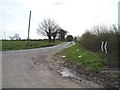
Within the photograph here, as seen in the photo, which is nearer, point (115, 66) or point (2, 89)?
point (2, 89)

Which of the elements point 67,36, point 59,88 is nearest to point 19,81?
point 59,88

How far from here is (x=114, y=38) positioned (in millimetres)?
15719

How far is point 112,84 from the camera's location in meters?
9.67

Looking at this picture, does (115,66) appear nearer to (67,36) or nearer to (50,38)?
(50,38)

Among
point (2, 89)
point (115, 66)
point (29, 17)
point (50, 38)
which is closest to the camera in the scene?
point (2, 89)

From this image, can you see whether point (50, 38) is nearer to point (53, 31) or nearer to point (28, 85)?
point (53, 31)

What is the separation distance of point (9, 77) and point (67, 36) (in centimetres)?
11621

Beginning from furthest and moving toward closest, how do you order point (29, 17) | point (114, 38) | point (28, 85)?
point (29, 17) → point (114, 38) → point (28, 85)

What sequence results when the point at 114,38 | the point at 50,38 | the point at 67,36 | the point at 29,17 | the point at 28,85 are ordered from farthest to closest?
the point at 67,36
the point at 50,38
the point at 29,17
the point at 114,38
the point at 28,85

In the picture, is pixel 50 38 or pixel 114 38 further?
pixel 50 38

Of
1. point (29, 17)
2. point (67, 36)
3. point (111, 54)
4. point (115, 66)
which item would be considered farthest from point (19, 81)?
point (67, 36)

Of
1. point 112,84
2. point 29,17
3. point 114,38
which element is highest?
point 29,17

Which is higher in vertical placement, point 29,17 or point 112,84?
point 29,17

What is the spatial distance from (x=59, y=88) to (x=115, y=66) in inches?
268
